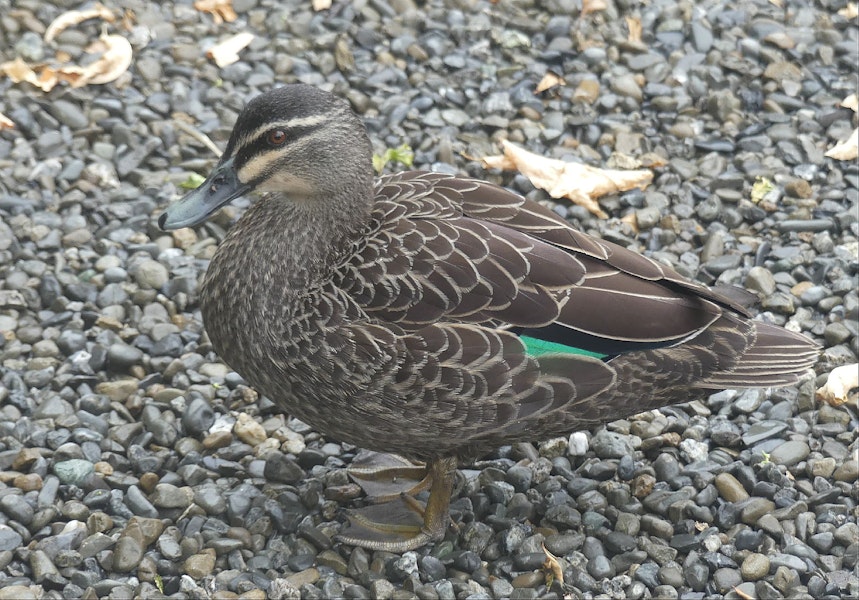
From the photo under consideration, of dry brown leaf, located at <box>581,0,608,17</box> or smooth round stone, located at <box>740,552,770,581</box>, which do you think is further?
dry brown leaf, located at <box>581,0,608,17</box>

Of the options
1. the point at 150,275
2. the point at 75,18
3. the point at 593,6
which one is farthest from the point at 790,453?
the point at 75,18

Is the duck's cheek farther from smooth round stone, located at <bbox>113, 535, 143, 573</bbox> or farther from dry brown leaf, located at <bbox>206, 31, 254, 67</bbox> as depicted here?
dry brown leaf, located at <bbox>206, 31, 254, 67</bbox>

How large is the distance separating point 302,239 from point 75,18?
3.41 metres

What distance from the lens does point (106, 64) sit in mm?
6852

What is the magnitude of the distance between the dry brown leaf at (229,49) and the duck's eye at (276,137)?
2.79 meters

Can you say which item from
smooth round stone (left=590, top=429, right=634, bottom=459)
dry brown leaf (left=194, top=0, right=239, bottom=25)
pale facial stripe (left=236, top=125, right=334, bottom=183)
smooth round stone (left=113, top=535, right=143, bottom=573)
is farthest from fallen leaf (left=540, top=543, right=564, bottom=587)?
dry brown leaf (left=194, top=0, right=239, bottom=25)

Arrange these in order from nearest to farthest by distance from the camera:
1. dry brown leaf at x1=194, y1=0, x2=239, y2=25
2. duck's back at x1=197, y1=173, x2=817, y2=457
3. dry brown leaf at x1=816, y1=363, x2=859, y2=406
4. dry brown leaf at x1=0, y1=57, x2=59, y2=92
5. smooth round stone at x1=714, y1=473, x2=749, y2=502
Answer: duck's back at x1=197, y1=173, x2=817, y2=457 < smooth round stone at x1=714, y1=473, x2=749, y2=502 < dry brown leaf at x1=816, y1=363, x2=859, y2=406 < dry brown leaf at x1=0, y1=57, x2=59, y2=92 < dry brown leaf at x1=194, y1=0, x2=239, y2=25

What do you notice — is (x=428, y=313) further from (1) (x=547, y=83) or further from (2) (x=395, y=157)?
(1) (x=547, y=83)

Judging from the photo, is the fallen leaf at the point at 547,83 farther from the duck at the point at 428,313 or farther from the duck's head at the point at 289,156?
the duck's head at the point at 289,156

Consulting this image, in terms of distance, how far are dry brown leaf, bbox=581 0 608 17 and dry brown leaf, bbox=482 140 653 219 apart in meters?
1.48

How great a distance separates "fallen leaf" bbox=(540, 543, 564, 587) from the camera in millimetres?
4562

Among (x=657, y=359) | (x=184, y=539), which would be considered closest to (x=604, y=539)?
(x=657, y=359)

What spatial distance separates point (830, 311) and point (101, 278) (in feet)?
11.4

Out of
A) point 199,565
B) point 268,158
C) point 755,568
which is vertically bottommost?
point 199,565
